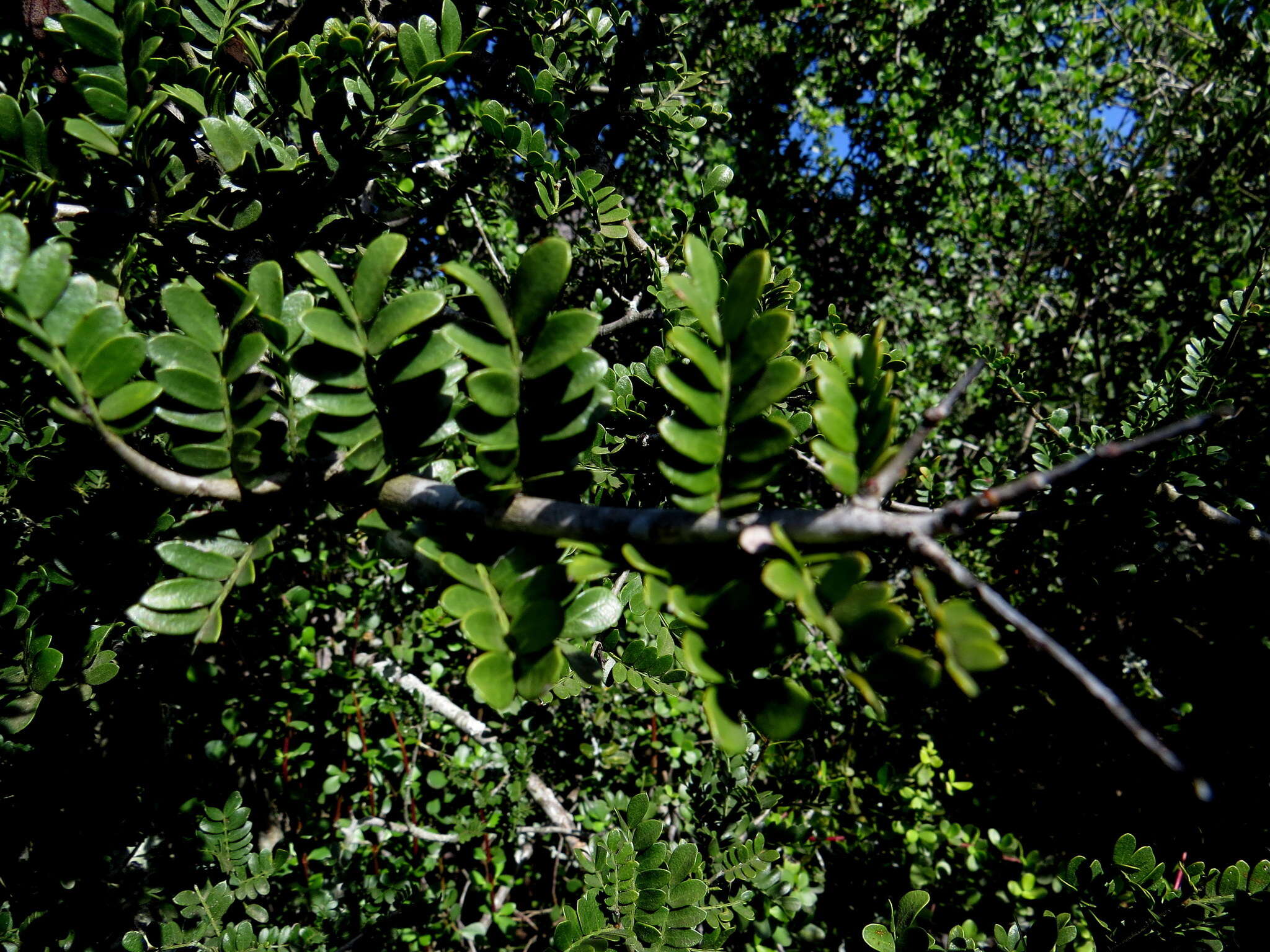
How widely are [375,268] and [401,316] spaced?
0.18 ft

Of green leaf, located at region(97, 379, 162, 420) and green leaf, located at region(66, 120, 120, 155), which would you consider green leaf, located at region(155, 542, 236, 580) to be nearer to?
green leaf, located at region(97, 379, 162, 420)

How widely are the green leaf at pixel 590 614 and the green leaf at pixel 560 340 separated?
0.24 metres

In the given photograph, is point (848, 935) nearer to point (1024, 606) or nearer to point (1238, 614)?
point (1024, 606)

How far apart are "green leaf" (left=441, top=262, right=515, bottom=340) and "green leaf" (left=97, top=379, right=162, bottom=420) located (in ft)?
1.02

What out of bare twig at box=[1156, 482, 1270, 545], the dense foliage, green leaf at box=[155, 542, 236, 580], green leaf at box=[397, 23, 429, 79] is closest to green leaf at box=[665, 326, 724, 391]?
the dense foliage

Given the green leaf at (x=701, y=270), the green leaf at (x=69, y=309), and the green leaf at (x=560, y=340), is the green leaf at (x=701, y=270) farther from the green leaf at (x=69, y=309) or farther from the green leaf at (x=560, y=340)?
the green leaf at (x=69, y=309)

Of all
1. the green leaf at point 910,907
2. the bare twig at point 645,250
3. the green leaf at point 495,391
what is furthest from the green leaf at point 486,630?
the green leaf at point 910,907

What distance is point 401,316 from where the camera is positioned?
0.73 meters

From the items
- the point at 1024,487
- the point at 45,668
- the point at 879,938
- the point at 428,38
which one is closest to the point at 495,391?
the point at 1024,487

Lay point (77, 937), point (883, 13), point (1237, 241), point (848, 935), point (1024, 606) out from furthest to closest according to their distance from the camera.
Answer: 1. point (883, 13)
2. point (1237, 241)
3. point (1024, 606)
4. point (848, 935)
5. point (77, 937)

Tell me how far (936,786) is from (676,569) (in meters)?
2.39

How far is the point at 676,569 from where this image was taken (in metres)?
0.65

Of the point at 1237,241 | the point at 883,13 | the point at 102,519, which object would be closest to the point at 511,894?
the point at 102,519

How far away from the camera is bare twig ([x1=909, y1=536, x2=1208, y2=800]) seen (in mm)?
462
